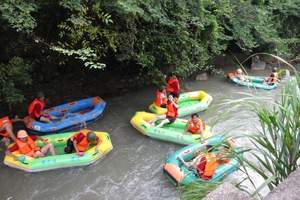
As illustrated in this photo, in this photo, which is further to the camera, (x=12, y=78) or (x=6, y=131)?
(x=12, y=78)

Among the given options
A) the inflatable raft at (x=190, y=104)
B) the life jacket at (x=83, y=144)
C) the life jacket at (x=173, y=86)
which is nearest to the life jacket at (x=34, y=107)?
the life jacket at (x=83, y=144)

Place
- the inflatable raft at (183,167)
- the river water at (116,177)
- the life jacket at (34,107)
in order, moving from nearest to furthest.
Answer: the inflatable raft at (183,167) < the river water at (116,177) < the life jacket at (34,107)

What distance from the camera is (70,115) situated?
821cm

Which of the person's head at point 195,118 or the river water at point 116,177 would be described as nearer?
the river water at point 116,177

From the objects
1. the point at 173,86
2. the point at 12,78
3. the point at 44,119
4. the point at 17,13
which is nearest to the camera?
the point at 17,13

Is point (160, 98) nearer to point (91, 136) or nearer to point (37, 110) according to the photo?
point (91, 136)

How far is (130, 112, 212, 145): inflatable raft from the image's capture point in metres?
7.25

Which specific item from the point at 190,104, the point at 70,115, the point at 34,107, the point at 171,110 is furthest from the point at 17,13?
the point at 190,104

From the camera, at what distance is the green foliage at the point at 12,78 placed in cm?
739

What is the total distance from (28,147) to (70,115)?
5.21 feet

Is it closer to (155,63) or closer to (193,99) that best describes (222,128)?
(193,99)

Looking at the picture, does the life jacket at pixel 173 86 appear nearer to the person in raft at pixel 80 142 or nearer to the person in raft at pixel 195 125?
the person in raft at pixel 195 125

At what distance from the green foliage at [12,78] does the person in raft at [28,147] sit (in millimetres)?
1066

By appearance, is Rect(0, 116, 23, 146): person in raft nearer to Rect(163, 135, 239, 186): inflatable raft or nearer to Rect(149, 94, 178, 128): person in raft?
Rect(149, 94, 178, 128): person in raft
